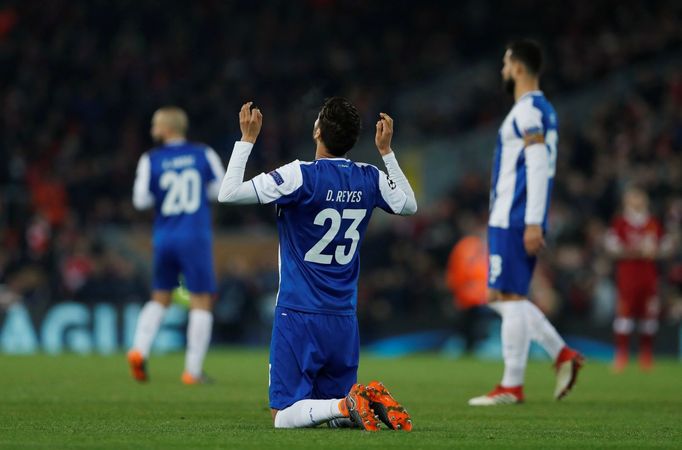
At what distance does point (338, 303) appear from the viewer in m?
6.50

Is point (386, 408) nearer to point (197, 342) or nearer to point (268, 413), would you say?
point (268, 413)

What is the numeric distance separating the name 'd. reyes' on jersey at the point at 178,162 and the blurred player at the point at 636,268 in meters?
6.11

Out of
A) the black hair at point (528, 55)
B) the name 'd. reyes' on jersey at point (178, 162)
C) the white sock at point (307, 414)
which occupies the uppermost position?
the black hair at point (528, 55)

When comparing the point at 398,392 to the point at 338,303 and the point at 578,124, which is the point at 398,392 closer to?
the point at 338,303

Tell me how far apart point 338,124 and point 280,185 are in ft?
1.58

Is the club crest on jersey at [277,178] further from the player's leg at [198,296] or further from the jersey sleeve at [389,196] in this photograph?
the player's leg at [198,296]

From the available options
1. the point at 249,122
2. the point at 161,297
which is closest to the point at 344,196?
the point at 249,122

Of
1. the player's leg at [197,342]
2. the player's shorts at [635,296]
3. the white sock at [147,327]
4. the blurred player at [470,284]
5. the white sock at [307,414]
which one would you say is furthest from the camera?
the blurred player at [470,284]

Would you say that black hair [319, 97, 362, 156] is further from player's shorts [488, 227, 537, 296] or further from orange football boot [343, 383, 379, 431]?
player's shorts [488, 227, 537, 296]

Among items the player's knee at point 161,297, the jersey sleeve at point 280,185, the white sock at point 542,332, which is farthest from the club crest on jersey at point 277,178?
the player's knee at point 161,297

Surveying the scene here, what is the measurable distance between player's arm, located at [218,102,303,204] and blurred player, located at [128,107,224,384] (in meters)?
4.51

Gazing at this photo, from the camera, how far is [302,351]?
640 cm

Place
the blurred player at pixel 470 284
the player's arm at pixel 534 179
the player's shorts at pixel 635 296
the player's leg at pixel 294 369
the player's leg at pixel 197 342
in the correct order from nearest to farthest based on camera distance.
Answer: the player's leg at pixel 294 369
the player's arm at pixel 534 179
the player's leg at pixel 197 342
the player's shorts at pixel 635 296
the blurred player at pixel 470 284

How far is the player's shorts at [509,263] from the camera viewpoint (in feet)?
28.7
